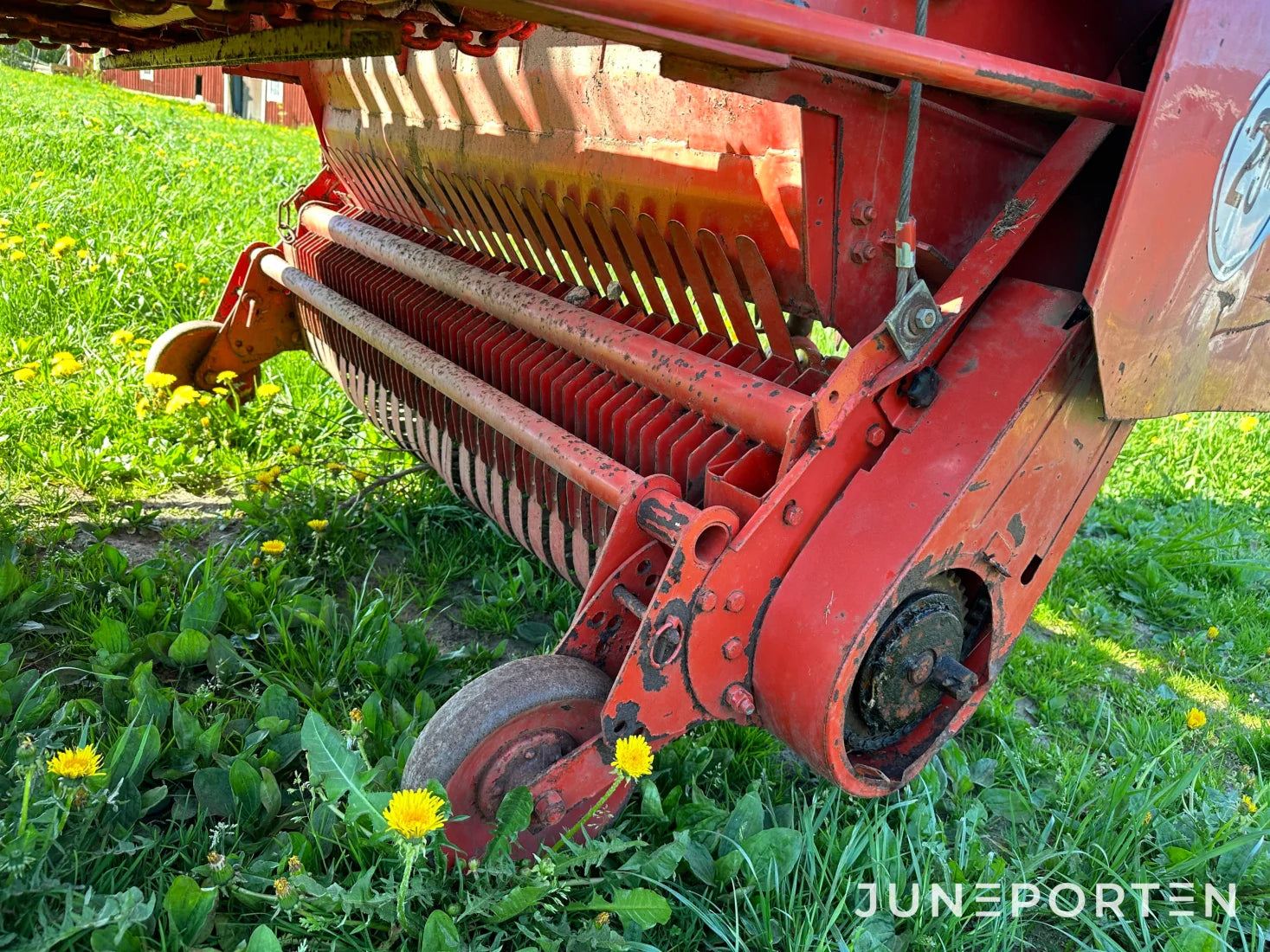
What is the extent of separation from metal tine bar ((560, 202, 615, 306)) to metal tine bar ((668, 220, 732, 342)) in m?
0.33

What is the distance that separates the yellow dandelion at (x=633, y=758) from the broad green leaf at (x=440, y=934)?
1.14 feet

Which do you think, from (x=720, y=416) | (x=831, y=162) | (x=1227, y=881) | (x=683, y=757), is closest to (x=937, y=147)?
(x=831, y=162)

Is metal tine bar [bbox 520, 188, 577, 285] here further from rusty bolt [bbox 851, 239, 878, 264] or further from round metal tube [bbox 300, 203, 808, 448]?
rusty bolt [bbox 851, 239, 878, 264]

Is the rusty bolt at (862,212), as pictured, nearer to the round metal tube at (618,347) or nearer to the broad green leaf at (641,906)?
the round metal tube at (618,347)

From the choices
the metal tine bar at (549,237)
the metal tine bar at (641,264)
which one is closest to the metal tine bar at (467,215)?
the metal tine bar at (549,237)

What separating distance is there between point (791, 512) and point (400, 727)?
950mm

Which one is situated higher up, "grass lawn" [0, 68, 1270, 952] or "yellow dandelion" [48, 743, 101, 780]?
"yellow dandelion" [48, 743, 101, 780]

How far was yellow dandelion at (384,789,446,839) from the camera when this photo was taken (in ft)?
4.63

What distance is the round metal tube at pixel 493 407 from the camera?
1849 millimetres

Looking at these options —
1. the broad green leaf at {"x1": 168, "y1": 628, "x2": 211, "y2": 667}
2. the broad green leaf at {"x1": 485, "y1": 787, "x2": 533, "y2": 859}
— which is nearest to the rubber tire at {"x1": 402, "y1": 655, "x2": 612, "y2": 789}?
the broad green leaf at {"x1": 485, "y1": 787, "x2": 533, "y2": 859}

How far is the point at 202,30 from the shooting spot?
2.26 metres

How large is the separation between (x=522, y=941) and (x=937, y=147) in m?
1.58

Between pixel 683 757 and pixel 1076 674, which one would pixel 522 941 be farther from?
pixel 1076 674

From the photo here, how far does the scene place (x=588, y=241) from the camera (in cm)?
239
